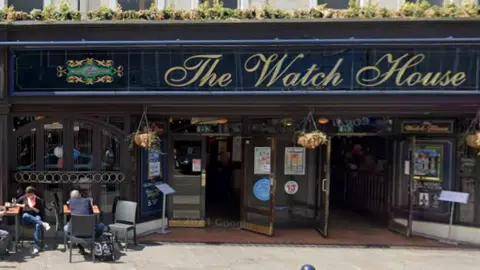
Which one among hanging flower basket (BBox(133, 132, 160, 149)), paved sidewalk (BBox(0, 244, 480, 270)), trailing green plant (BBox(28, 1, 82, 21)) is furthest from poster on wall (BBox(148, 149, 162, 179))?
trailing green plant (BBox(28, 1, 82, 21))

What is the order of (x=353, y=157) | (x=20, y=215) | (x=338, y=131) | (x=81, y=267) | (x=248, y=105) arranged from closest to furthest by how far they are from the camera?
(x=81, y=267) → (x=20, y=215) → (x=248, y=105) → (x=338, y=131) → (x=353, y=157)

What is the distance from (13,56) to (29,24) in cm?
71

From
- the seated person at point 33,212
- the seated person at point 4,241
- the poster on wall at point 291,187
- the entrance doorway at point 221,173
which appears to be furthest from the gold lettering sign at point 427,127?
the seated person at point 4,241

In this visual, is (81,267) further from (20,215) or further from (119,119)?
(119,119)

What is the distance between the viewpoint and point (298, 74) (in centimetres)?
805

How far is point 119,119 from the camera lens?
27.6ft

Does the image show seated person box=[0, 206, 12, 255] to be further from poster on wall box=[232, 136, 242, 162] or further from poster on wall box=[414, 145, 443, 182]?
poster on wall box=[414, 145, 443, 182]

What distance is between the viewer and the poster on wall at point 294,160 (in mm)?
9594

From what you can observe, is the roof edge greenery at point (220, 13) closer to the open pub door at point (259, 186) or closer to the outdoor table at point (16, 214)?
the open pub door at point (259, 186)

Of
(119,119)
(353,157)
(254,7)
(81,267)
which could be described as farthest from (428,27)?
(81,267)

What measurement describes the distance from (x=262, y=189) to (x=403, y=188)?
3.17 metres

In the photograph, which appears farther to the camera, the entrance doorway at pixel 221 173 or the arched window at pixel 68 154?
the entrance doorway at pixel 221 173

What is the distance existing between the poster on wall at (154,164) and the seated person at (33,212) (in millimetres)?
2213

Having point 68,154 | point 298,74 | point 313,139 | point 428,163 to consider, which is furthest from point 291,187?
point 68,154
